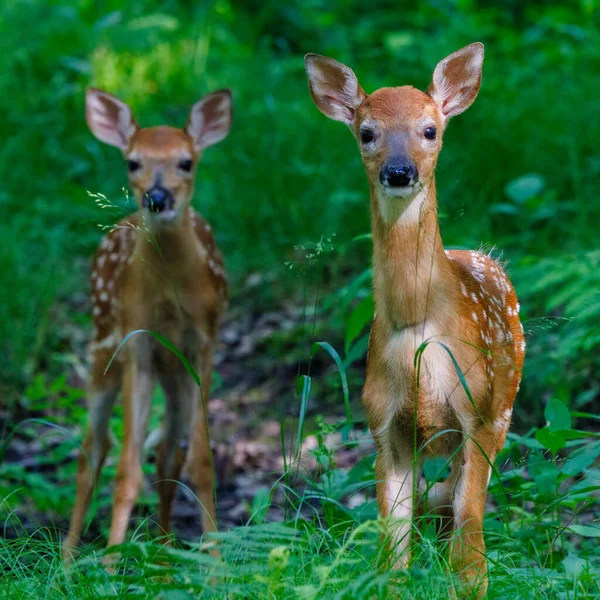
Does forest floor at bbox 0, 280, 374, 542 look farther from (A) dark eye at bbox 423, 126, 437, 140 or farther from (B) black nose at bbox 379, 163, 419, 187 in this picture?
(B) black nose at bbox 379, 163, 419, 187

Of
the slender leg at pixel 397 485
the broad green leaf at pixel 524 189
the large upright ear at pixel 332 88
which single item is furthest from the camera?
the broad green leaf at pixel 524 189

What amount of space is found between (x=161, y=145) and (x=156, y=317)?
0.83 m

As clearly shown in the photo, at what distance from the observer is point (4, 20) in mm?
9594

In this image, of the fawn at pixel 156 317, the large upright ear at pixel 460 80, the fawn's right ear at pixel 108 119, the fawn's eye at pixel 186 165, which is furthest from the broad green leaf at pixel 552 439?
the fawn's right ear at pixel 108 119

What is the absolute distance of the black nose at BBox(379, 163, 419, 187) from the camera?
3.31 metres

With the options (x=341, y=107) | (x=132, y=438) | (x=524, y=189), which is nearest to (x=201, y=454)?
(x=132, y=438)

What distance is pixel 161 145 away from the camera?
17.0 ft

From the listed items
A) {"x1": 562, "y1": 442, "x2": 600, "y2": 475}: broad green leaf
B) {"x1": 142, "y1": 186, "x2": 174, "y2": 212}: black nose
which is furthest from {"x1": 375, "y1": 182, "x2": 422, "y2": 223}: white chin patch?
{"x1": 142, "y1": 186, "x2": 174, "y2": 212}: black nose

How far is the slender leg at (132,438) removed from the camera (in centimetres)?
482

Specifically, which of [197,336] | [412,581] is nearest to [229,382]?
[197,336]

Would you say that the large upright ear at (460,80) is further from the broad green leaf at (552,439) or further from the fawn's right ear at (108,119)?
the fawn's right ear at (108,119)

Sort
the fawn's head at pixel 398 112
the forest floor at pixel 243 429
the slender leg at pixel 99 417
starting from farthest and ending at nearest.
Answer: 1. the forest floor at pixel 243 429
2. the slender leg at pixel 99 417
3. the fawn's head at pixel 398 112

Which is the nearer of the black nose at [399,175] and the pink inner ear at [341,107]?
the black nose at [399,175]

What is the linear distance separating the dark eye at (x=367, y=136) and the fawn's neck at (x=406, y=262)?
170mm
